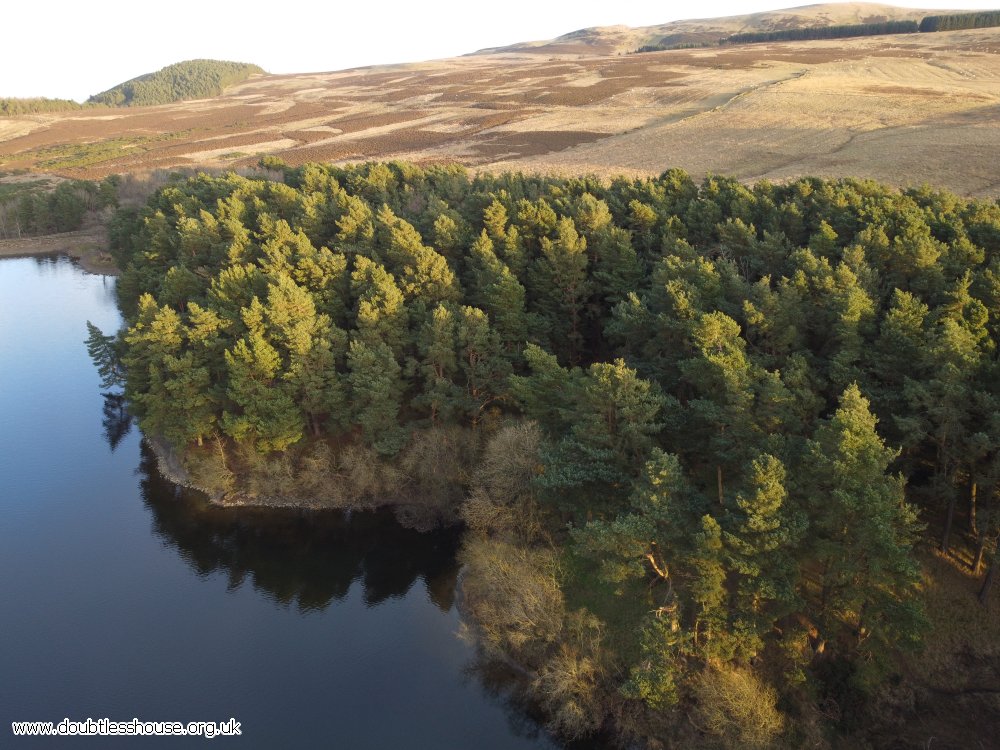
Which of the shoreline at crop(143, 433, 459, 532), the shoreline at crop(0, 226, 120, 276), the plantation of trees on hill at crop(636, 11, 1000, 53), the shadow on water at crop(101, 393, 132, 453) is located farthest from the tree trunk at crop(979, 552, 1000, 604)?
the plantation of trees on hill at crop(636, 11, 1000, 53)

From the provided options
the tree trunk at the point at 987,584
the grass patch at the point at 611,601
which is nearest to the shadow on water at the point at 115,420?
the grass patch at the point at 611,601

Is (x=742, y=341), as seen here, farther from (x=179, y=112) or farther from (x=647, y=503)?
(x=179, y=112)

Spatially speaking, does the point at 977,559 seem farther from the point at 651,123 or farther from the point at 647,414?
the point at 651,123

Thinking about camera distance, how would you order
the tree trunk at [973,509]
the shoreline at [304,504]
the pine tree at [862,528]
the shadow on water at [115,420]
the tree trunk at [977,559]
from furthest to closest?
the shadow on water at [115,420] → the shoreline at [304,504] → the tree trunk at [973,509] → the tree trunk at [977,559] → the pine tree at [862,528]

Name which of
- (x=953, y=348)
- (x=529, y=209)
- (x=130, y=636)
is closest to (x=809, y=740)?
(x=953, y=348)

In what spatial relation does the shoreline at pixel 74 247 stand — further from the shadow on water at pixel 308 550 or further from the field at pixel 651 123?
the shadow on water at pixel 308 550

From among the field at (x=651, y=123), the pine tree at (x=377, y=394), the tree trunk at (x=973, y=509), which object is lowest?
the tree trunk at (x=973, y=509)

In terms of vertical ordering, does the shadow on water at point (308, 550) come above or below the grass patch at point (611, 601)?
below
